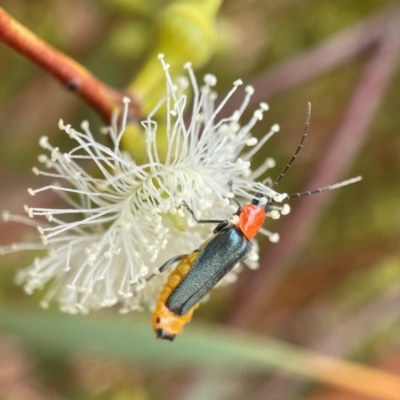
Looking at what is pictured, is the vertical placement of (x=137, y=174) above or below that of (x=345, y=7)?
below

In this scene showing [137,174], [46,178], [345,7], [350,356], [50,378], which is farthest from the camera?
[350,356]

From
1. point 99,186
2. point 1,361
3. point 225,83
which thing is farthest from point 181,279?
point 1,361

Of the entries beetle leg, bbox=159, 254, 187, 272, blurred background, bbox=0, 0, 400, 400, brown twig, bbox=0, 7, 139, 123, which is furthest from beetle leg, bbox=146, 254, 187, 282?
blurred background, bbox=0, 0, 400, 400

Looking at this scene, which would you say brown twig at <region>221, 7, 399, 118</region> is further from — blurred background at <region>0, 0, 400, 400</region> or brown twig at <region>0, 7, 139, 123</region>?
brown twig at <region>0, 7, 139, 123</region>

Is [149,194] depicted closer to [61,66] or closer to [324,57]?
[61,66]

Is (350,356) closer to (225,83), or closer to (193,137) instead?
(225,83)

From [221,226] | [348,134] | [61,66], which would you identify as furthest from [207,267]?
[348,134]

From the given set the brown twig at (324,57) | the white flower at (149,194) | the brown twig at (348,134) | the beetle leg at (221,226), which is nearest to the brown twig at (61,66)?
the white flower at (149,194)
